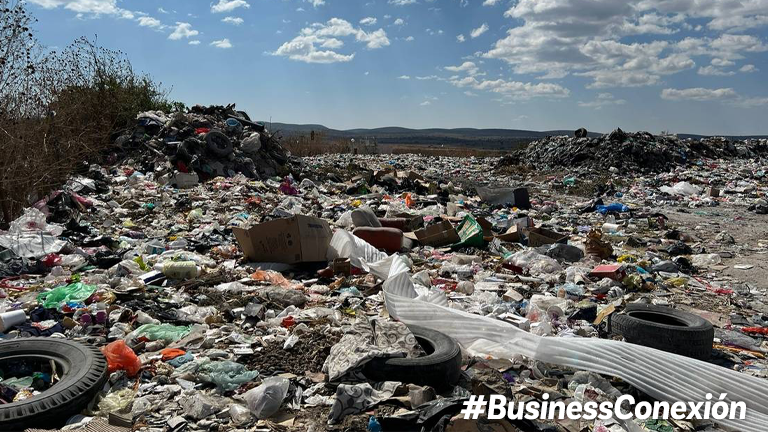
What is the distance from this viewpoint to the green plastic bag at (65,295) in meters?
3.96

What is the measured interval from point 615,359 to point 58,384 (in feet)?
9.35

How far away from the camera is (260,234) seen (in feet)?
17.7

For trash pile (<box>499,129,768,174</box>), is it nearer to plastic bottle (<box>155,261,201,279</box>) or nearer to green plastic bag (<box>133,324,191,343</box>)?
plastic bottle (<box>155,261,201,279</box>)

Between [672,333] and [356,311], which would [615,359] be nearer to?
[672,333]

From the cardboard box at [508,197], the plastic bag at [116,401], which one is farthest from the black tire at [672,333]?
the cardboard box at [508,197]

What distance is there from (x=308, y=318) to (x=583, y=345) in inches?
73.6

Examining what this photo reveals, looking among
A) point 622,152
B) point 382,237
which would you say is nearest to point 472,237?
point 382,237

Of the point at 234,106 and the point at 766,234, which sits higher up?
the point at 234,106

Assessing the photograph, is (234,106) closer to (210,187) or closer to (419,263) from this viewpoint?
(210,187)

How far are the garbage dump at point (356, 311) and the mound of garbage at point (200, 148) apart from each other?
2.82 feet

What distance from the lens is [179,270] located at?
15.6 feet

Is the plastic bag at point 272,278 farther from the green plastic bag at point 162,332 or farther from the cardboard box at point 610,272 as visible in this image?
the cardboard box at point 610,272

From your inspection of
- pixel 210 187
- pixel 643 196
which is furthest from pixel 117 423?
pixel 643 196

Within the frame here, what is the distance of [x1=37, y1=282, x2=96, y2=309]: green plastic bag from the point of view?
3.96 meters
